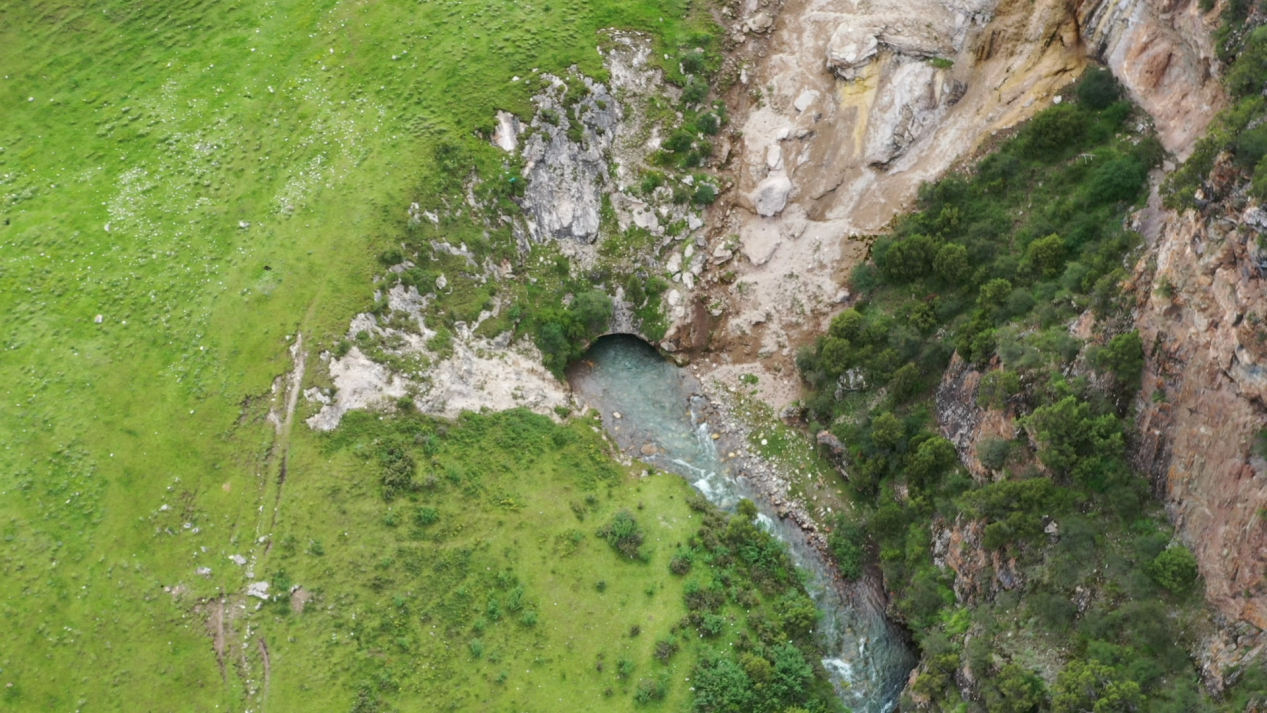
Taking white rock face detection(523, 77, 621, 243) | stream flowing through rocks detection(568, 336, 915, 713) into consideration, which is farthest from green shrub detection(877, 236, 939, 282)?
white rock face detection(523, 77, 621, 243)

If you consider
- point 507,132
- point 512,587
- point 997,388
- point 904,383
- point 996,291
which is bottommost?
point 512,587

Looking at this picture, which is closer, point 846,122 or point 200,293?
point 200,293

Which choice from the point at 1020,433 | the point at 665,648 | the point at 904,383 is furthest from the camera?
the point at 904,383

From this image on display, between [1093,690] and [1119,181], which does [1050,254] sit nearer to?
[1119,181]

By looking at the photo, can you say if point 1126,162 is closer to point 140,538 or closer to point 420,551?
point 420,551

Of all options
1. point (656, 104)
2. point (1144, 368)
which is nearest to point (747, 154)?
point (656, 104)

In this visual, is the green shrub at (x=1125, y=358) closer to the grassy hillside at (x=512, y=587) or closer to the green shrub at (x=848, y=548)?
the green shrub at (x=848, y=548)

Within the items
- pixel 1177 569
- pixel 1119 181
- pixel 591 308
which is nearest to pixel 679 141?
pixel 591 308
